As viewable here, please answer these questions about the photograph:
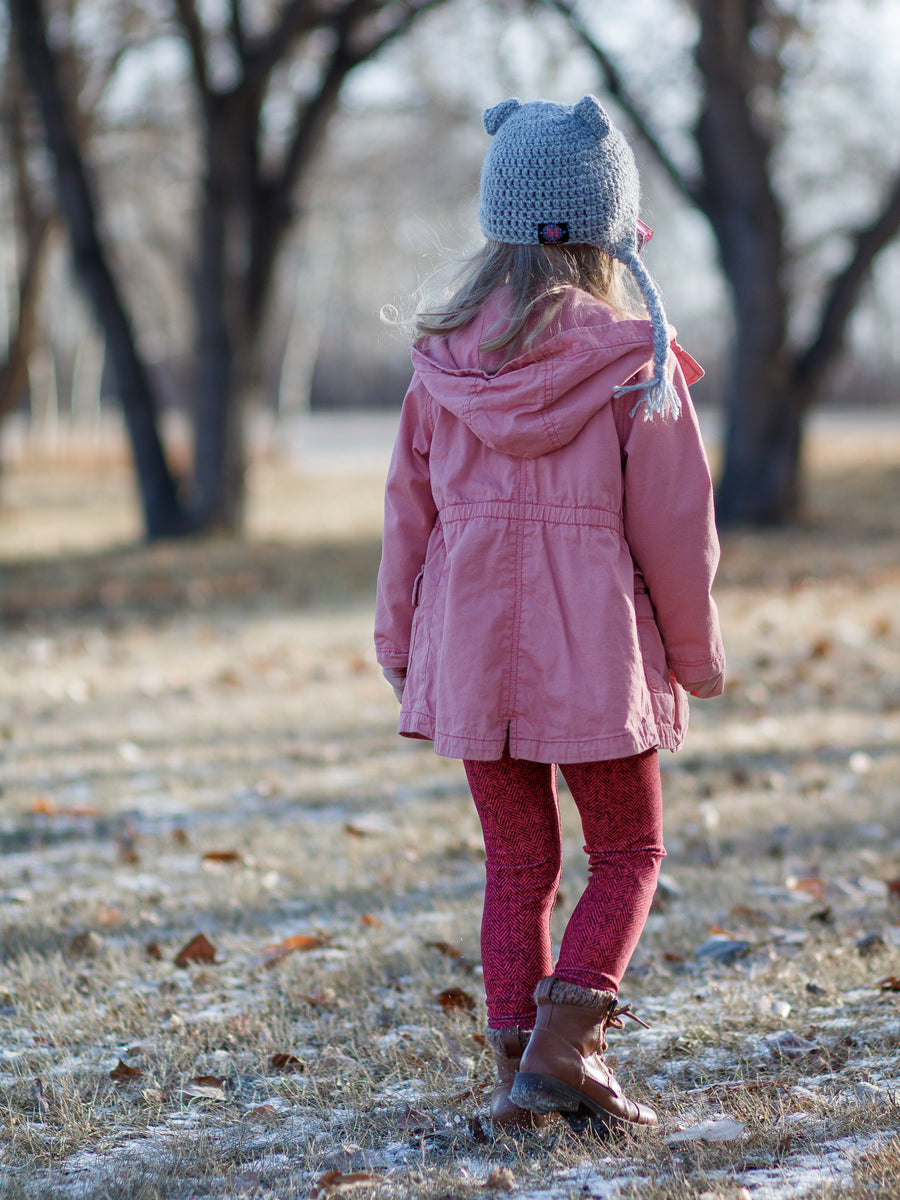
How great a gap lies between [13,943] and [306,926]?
0.77 m

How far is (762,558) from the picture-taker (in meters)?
10.7

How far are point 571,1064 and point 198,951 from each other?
1355 millimetres

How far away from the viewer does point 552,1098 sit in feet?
7.51

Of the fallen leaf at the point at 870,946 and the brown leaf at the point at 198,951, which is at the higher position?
the fallen leaf at the point at 870,946

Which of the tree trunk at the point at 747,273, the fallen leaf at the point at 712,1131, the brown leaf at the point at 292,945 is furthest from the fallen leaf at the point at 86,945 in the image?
the tree trunk at the point at 747,273

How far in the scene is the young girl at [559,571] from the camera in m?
2.28

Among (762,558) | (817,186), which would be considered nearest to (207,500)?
(762,558)

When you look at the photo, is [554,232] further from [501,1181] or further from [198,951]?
[198,951]

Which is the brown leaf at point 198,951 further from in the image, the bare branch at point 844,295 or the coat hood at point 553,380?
the bare branch at point 844,295

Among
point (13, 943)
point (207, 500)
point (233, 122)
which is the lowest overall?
point (13, 943)

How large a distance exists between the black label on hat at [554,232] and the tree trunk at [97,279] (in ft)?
32.9

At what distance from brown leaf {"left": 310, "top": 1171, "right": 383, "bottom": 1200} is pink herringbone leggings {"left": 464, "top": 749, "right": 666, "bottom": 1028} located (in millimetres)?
375

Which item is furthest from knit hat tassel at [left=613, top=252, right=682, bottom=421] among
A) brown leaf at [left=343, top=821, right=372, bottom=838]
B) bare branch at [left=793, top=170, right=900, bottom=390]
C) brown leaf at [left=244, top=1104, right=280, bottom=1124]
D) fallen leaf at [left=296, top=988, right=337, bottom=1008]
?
bare branch at [left=793, top=170, right=900, bottom=390]

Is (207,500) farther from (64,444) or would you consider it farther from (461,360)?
(64,444)
